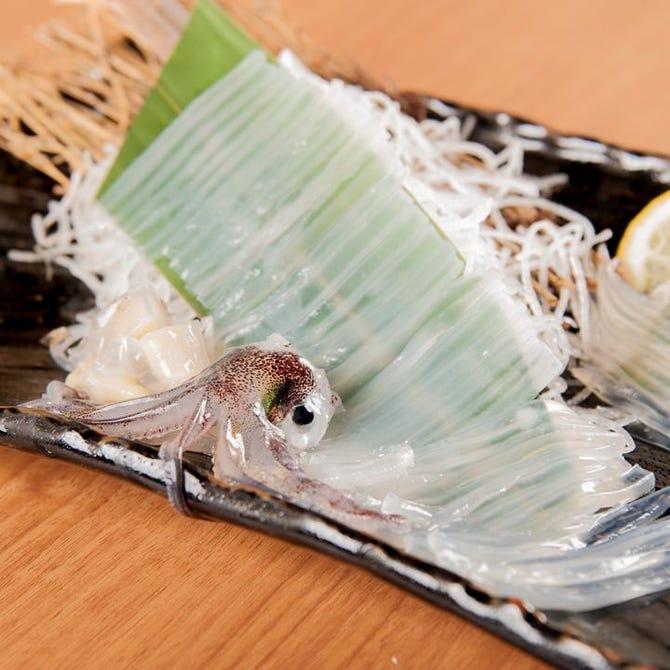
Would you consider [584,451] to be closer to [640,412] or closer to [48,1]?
[640,412]

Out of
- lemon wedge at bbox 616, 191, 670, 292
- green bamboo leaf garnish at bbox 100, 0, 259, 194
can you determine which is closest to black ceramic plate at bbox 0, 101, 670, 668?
lemon wedge at bbox 616, 191, 670, 292

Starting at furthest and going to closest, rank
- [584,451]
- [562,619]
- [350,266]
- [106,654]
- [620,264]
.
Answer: [620,264] < [350,266] < [584,451] < [106,654] < [562,619]

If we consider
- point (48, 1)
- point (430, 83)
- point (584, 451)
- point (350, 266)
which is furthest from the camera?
point (48, 1)

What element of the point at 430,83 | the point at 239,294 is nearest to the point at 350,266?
the point at 239,294

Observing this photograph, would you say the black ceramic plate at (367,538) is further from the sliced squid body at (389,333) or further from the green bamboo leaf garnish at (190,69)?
the green bamboo leaf garnish at (190,69)

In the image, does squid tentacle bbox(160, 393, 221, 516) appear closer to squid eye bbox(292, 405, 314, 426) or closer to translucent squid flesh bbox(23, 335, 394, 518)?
translucent squid flesh bbox(23, 335, 394, 518)

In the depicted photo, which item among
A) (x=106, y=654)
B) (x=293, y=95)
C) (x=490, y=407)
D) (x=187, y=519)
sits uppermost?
(x=293, y=95)

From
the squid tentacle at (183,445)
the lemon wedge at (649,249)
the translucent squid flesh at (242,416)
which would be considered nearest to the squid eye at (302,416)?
the translucent squid flesh at (242,416)

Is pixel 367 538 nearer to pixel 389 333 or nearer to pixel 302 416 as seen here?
pixel 302 416
